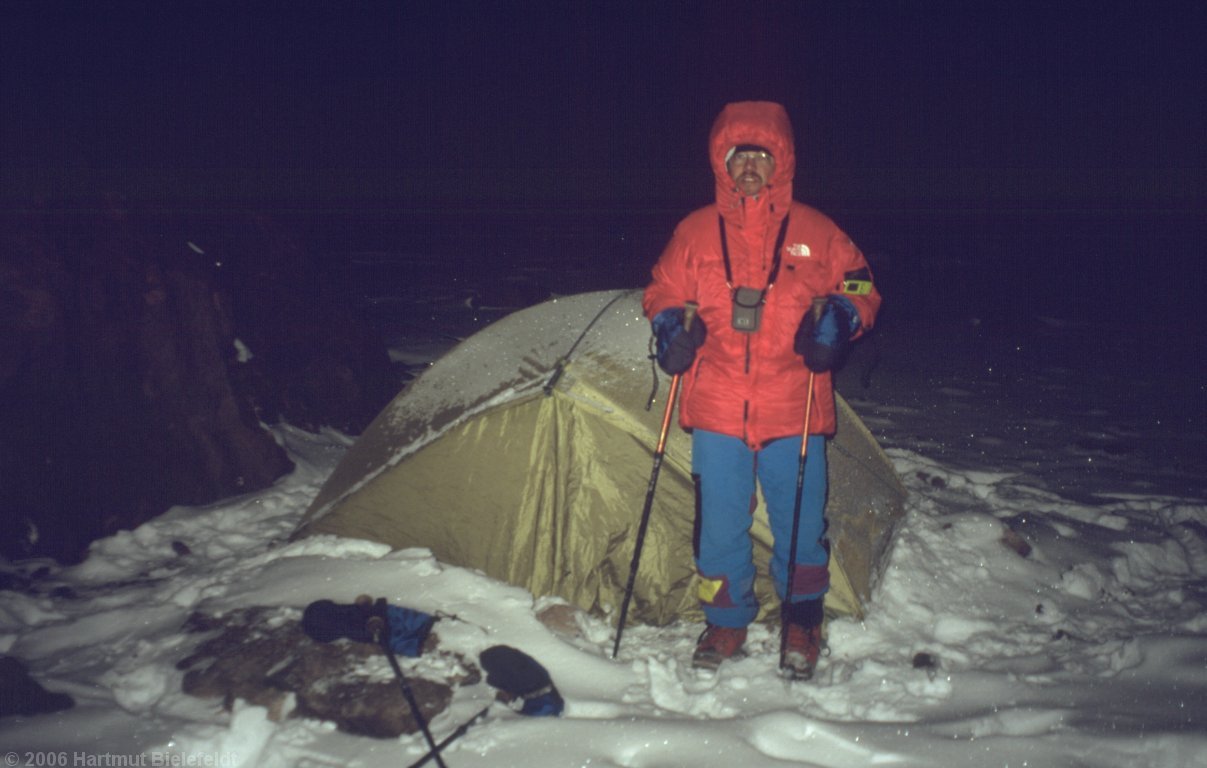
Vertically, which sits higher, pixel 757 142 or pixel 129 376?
pixel 757 142

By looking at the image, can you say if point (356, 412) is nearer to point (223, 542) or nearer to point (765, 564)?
point (223, 542)

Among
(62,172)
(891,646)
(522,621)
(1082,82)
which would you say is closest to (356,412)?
(522,621)

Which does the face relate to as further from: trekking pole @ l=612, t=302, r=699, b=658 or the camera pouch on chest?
trekking pole @ l=612, t=302, r=699, b=658

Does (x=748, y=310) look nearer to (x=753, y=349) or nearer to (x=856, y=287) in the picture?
(x=753, y=349)

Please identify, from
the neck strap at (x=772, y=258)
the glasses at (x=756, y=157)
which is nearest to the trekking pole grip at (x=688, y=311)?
the neck strap at (x=772, y=258)

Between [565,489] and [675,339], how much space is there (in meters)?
0.99

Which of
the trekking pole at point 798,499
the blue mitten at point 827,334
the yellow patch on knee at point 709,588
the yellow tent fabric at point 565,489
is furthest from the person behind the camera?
the yellow tent fabric at point 565,489

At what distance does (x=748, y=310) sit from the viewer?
3.15m

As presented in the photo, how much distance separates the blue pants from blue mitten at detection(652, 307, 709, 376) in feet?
1.07

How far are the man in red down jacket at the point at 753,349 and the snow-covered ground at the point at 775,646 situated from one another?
0.34 meters

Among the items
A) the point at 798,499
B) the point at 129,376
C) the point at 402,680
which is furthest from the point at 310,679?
the point at 129,376

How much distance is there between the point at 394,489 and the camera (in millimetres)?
3963

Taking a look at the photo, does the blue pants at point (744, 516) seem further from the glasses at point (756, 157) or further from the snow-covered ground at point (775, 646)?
the glasses at point (756, 157)

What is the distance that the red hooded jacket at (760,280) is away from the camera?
10.5ft
